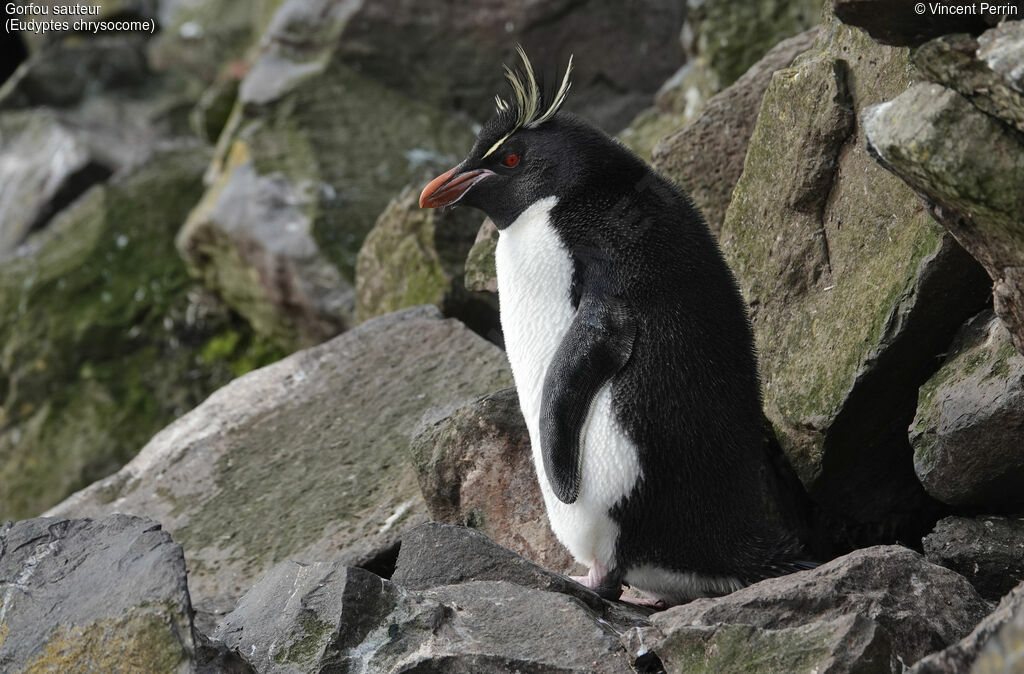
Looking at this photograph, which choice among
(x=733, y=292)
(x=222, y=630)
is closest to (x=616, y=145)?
(x=733, y=292)

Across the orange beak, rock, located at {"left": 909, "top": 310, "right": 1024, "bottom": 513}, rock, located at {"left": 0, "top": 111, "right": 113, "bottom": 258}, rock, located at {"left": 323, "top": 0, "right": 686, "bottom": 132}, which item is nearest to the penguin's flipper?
the orange beak

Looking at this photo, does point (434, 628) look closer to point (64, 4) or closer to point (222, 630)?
point (222, 630)

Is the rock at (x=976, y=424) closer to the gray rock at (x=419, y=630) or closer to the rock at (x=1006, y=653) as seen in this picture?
the gray rock at (x=419, y=630)

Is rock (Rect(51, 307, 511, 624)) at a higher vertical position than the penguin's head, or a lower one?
lower

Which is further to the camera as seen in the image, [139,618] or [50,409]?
[50,409]

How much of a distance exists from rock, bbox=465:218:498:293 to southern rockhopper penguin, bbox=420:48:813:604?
152 cm

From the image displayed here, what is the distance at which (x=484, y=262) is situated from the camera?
Answer: 5496 mm

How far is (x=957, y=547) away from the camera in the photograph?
144 inches

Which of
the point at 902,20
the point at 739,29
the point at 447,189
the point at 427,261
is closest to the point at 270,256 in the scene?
the point at 427,261

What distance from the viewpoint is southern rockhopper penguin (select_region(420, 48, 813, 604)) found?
3656 mm

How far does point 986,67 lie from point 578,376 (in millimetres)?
1511

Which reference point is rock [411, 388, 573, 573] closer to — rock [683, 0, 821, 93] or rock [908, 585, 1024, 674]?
rock [908, 585, 1024, 674]

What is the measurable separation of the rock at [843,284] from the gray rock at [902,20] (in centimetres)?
82

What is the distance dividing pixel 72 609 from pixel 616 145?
218 cm
